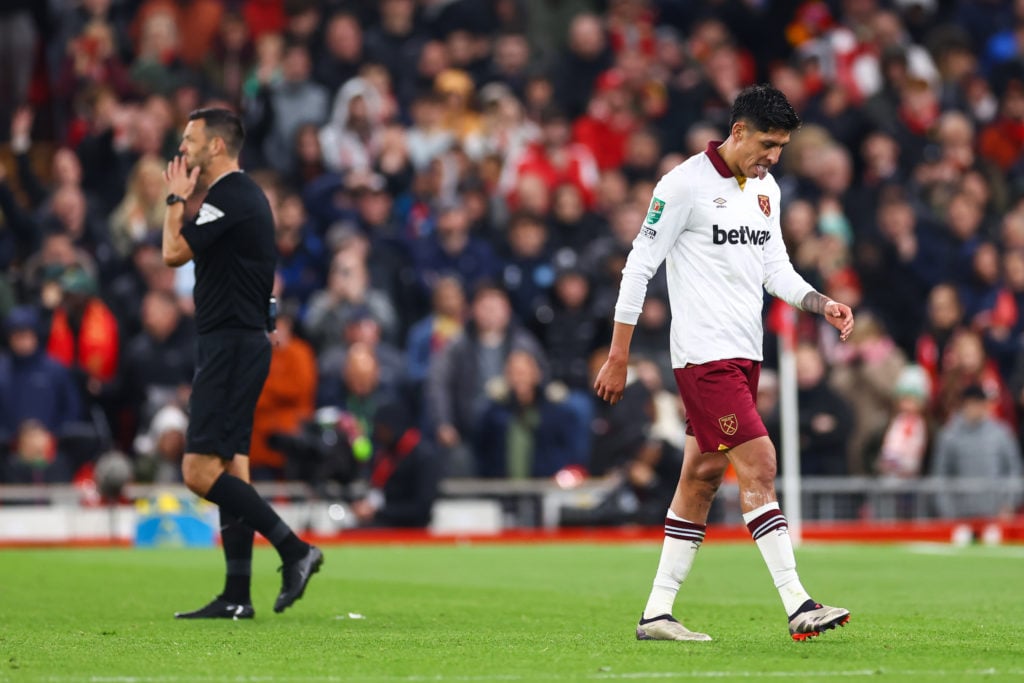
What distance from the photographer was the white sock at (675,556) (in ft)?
29.8

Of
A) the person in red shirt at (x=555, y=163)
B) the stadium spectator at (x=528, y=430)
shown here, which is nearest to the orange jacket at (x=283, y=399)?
the stadium spectator at (x=528, y=430)

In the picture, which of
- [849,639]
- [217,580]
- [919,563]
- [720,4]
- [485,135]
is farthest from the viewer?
[720,4]

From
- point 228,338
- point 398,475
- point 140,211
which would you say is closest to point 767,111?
point 228,338

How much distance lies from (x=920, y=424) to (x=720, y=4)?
839 centimetres

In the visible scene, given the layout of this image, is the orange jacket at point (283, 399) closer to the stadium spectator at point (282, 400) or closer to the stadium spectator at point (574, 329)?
the stadium spectator at point (282, 400)

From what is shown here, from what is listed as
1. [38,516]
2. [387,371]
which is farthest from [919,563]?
[38,516]

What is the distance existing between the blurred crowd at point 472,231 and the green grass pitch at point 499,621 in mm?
2898

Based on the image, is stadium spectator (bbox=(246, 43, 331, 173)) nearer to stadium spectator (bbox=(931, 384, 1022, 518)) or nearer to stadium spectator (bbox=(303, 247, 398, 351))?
stadium spectator (bbox=(303, 247, 398, 351))

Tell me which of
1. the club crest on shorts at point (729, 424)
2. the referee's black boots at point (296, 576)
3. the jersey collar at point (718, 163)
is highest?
the jersey collar at point (718, 163)

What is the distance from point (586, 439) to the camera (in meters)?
20.4

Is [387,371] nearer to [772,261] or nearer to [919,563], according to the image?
[919,563]

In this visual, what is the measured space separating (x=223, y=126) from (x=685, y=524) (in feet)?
11.5

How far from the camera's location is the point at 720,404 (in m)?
8.76

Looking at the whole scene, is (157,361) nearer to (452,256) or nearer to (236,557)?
(452,256)
